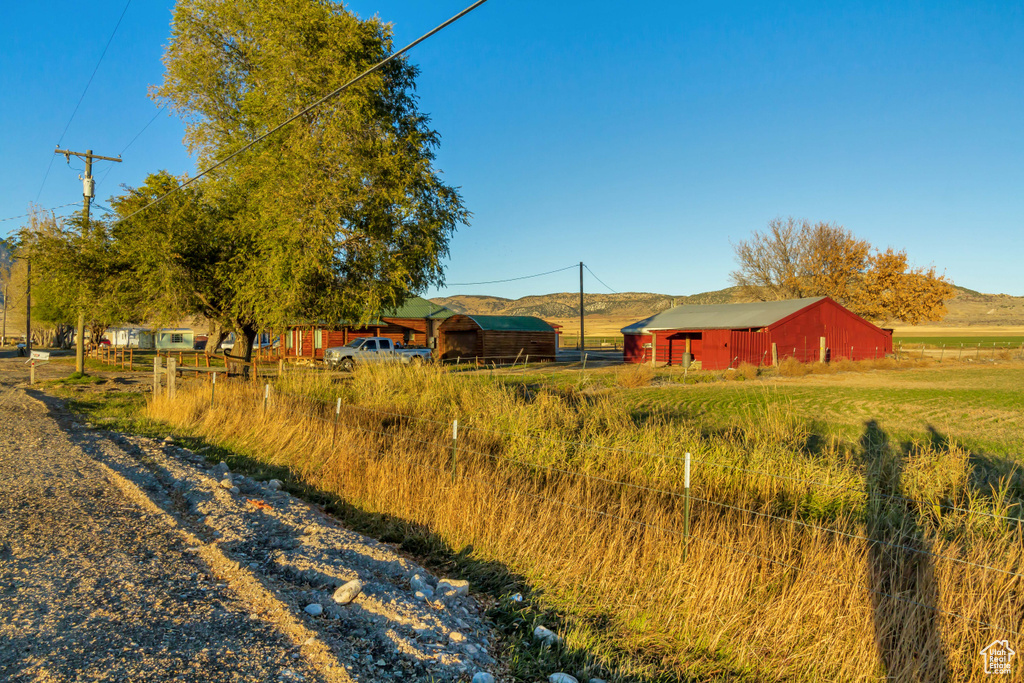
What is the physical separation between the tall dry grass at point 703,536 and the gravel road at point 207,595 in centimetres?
94

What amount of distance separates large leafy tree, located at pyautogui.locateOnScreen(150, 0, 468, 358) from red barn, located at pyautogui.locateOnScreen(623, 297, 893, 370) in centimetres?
2291

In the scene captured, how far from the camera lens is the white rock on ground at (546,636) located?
13.0 ft

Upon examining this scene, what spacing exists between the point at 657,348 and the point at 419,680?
3912 cm

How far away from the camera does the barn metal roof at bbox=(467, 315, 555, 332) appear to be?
1667 inches

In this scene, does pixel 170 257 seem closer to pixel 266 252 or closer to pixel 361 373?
pixel 266 252

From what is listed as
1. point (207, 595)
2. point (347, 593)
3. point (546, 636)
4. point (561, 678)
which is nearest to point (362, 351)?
point (207, 595)

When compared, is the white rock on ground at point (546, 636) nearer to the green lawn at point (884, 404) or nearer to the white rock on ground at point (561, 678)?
the white rock on ground at point (561, 678)

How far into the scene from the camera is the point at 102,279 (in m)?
17.6

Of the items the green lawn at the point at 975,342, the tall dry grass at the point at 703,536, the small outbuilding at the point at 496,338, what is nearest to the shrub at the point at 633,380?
the tall dry grass at the point at 703,536

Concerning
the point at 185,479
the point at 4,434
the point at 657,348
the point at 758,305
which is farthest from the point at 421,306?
the point at 185,479

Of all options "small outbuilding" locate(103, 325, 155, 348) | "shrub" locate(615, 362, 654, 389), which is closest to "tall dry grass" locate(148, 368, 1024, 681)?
"shrub" locate(615, 362, 654, 389)

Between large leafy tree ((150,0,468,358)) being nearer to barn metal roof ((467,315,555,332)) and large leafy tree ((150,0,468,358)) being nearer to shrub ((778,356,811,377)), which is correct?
shrub ((778,356,811,377))

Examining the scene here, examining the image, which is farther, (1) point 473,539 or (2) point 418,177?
(2) point 418,177

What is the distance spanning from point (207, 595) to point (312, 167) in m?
14.0
